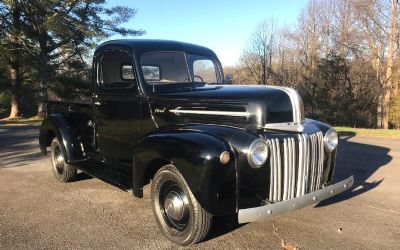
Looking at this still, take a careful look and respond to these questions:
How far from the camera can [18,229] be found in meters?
4.91

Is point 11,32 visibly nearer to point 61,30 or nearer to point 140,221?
point 61,30

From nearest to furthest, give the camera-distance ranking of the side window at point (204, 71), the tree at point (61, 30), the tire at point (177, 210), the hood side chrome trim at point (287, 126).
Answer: the tire at point (177, 210), the hood side chrome trim at point (287, 126), the side window at point (204, 71), the tree at point (61, 30)

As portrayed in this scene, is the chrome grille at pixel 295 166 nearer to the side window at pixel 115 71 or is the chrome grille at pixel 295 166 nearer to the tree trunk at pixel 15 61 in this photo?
the side window at pixel 115 71

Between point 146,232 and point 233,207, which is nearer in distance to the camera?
point 233,207

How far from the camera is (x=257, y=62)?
3322cm

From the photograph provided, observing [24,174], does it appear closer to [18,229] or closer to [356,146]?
[18,229]

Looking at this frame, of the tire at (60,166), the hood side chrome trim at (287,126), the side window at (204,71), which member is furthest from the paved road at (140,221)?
the side window at (204,71)

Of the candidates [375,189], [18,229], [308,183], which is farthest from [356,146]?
[18,229]

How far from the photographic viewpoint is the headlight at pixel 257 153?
4023 millimetres

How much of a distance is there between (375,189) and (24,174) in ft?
19.4

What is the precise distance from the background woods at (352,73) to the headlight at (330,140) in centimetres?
2266

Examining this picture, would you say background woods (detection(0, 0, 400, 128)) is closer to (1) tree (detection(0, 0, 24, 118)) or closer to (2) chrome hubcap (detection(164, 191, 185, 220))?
(1) tree (detection(0, 0, 24, 118))

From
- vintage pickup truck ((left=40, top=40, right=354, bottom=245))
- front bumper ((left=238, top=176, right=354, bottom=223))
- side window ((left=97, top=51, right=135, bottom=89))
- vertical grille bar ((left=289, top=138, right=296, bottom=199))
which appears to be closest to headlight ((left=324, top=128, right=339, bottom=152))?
vintage pickup truck ((left=40, top=40, right=354, bottom=245))

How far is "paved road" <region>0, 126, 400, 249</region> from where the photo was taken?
14.6 feet
